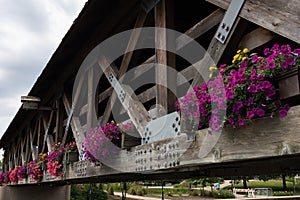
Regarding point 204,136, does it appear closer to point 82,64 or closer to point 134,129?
point 134,129

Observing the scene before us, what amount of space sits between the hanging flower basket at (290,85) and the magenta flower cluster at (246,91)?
3cm

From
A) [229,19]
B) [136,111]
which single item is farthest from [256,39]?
[136,111]

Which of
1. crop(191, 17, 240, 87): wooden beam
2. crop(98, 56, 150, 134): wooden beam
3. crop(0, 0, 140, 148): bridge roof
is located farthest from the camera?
crop(0, 0, 140, 148): bridge roof

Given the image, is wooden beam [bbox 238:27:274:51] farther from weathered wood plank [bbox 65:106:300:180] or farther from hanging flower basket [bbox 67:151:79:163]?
hanging flower basket [bbox 67:151:79:163]

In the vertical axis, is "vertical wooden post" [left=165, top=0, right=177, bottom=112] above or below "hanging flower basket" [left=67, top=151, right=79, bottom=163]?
above

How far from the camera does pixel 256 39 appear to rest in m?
2.56

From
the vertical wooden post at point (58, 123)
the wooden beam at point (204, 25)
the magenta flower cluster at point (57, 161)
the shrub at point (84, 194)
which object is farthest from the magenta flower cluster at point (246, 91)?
the shrub at point (84, 194)

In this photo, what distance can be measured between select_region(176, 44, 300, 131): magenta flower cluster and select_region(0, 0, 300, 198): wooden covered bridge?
100 mm

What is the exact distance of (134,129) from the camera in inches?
147

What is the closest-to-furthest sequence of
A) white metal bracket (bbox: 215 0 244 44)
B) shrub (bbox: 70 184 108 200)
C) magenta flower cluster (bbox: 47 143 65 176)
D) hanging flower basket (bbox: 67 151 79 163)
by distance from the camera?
white metal bracket (bbox: 215 0 244 44), hanging flower basket (bbox: 67 151 79 163), magenta flower cluster (bbox: 47 143 65 176), shrub (bbox: 70 184 108 200)

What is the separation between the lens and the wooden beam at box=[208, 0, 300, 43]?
196 centimetres

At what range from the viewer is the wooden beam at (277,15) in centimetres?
196

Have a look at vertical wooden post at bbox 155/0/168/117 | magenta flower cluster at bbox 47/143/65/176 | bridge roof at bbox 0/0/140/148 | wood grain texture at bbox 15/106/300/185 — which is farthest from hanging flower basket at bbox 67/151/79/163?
vertical wooden post at bbox 155/0/168/117

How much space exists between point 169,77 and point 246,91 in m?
1.35
